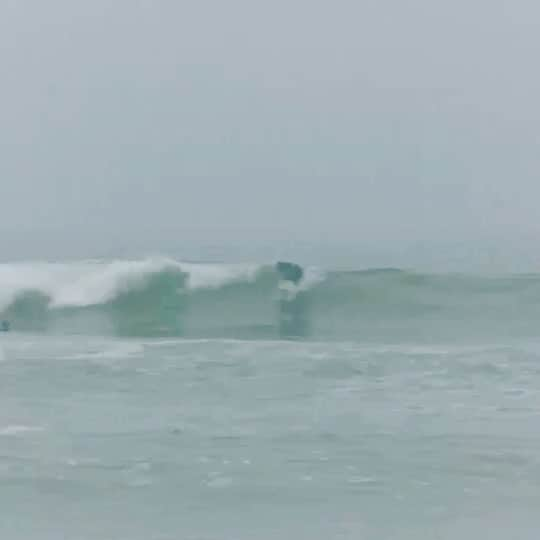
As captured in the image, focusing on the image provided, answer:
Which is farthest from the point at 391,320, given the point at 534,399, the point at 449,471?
the point at 449,471

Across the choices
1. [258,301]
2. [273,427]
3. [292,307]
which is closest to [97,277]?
[258,301]

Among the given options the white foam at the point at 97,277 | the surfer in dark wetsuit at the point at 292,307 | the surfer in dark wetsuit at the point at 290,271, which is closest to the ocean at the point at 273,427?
the surfer in dark wetsuit at the point at 292,307

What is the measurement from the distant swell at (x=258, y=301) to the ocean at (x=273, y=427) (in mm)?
123

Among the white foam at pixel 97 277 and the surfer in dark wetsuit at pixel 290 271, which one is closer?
the white foam at pixel 97 277

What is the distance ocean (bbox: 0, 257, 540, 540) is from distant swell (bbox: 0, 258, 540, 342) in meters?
0.12

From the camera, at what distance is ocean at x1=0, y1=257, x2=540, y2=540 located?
7395mm

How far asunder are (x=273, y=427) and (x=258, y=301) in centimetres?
1165

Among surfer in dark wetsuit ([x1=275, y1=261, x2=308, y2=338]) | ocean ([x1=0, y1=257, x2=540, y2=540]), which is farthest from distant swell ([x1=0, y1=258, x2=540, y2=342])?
ocean ([x1=0, y1=257, x2=540, y2=540])

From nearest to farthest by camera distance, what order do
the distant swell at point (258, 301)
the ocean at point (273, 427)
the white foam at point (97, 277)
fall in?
the ocean at point (273, 427)
the distant swell at point (258, 301)
the white foam at point (97, 277)

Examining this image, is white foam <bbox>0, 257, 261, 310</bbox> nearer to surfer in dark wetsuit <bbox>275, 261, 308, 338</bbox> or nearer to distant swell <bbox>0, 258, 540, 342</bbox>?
distant swell <bbox>0, 258, 540, 342</bbox>

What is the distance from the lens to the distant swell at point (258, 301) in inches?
704

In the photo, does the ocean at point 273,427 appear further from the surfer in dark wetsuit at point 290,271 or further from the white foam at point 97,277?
the surfer in dark wetsuit at point 290,271

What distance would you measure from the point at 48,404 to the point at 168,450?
2.20 metres

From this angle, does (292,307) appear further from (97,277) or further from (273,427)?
(273,427)
